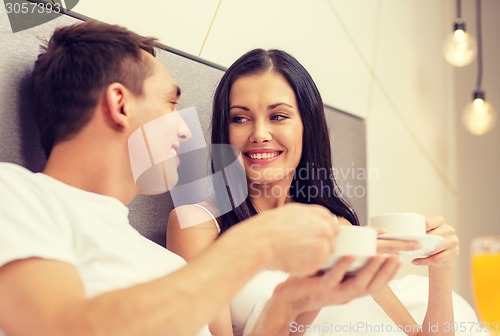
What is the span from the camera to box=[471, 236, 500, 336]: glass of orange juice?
2.73ft

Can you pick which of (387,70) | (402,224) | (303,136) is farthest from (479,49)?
(402,224)

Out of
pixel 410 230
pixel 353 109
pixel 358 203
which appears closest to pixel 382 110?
pixel 353 109

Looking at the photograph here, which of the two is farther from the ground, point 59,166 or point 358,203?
point 59,166

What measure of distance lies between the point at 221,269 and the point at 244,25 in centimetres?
124

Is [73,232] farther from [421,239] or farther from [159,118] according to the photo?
[421,239]

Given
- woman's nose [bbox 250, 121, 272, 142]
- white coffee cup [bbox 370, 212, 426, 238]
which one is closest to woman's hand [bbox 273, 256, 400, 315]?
white coffee cup [bbox 370, 212, 426, 238]

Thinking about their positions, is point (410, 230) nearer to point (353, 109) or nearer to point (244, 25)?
point (244, 25)

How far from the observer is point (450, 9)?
3.14 meters

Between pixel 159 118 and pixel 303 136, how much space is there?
0.64m

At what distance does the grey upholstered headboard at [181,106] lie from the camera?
→ 1.01 meters

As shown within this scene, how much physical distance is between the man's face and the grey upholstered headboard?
8.8 inches

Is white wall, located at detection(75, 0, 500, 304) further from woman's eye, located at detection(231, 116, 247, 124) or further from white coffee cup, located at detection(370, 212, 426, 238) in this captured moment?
white coffee cup, located at detection(370, 212, 426, 238)

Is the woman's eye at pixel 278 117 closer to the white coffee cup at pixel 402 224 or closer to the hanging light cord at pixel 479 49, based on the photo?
the white coffee cup at pixel 402 224

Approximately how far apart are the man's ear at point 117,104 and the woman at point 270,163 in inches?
17.2
